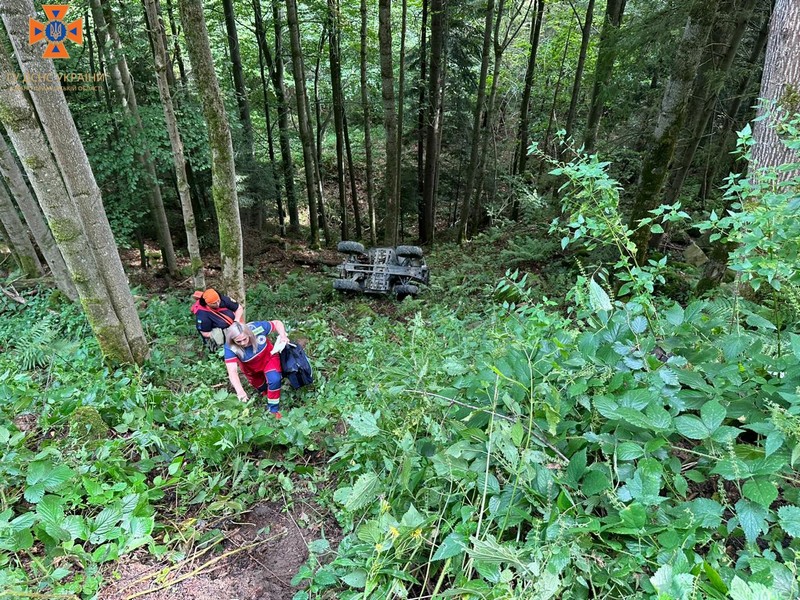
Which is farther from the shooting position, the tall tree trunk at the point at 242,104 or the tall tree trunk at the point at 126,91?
the tall tree trunk at the point at 242,104

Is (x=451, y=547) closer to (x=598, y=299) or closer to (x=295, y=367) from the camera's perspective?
(x=598, y=299)

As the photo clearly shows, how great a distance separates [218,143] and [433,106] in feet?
37.9

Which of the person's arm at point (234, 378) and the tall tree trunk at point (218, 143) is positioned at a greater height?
the tall tree trunk at point (218, 143)

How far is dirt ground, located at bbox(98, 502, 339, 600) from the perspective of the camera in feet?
7.04

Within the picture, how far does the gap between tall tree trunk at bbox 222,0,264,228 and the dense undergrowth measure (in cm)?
1396

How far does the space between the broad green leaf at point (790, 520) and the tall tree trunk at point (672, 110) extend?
223 inches

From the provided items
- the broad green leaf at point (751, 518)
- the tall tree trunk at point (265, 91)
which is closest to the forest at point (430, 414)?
the broad green leaf at point (751, 518)

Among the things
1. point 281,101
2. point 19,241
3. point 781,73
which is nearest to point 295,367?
point 781,73

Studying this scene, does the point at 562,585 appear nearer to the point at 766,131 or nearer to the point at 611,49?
the point at 766,131

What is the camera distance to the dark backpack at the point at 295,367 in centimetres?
557

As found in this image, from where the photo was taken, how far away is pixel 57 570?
199 cm

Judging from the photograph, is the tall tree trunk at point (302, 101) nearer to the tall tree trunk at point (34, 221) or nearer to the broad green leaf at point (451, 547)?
the tall tree trunk at point (34, 221)

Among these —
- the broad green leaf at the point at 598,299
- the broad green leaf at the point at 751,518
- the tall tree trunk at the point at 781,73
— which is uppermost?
the tall tree trunk at the point at 781,73

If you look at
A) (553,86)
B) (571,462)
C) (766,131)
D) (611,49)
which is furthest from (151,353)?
(553,86)
